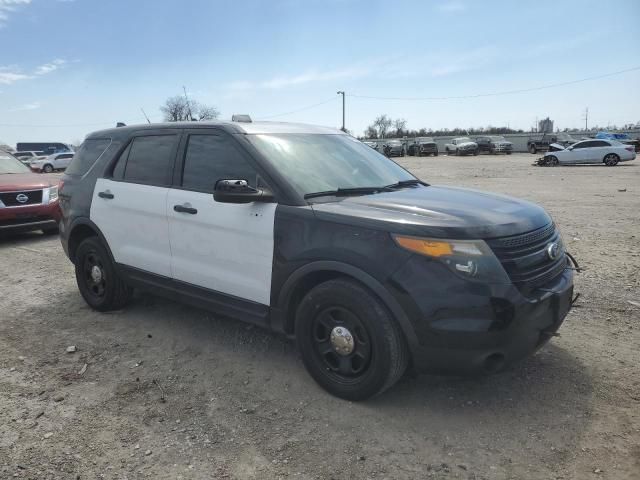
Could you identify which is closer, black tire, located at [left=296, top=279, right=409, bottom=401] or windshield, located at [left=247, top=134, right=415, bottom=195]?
black tire, located at [left=296, top=279, right=409, bottom=401]

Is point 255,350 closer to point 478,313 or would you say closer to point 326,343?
point 326,343

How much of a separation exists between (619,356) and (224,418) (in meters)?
2.90

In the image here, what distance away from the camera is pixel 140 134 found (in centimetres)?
449

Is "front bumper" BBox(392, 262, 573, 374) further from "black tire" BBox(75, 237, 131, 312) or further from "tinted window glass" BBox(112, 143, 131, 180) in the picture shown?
"black tire" BBox(75, 237, 131, 312)

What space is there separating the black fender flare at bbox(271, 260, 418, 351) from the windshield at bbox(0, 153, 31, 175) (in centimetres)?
869

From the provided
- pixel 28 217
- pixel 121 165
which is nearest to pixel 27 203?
pixel 28 217

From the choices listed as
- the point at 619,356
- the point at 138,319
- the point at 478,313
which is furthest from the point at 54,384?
the point at 619,356

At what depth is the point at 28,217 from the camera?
852 cm

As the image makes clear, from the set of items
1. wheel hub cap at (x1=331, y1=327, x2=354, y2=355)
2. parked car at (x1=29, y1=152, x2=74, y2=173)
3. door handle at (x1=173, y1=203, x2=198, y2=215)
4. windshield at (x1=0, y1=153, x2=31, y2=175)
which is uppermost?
parked car at (x1=29, y1=152, x2=74, y2=173)

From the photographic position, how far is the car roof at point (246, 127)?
3.75m

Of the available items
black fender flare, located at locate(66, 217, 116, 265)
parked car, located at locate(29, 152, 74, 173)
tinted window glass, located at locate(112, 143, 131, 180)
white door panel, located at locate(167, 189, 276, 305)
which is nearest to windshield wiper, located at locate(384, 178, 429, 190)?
white door panel, located at locate(167, 189, 276, 305)

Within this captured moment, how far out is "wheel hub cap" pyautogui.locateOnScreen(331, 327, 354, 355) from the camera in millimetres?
3049

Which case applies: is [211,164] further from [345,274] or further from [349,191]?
[345,274]

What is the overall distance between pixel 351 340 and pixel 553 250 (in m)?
1.44
